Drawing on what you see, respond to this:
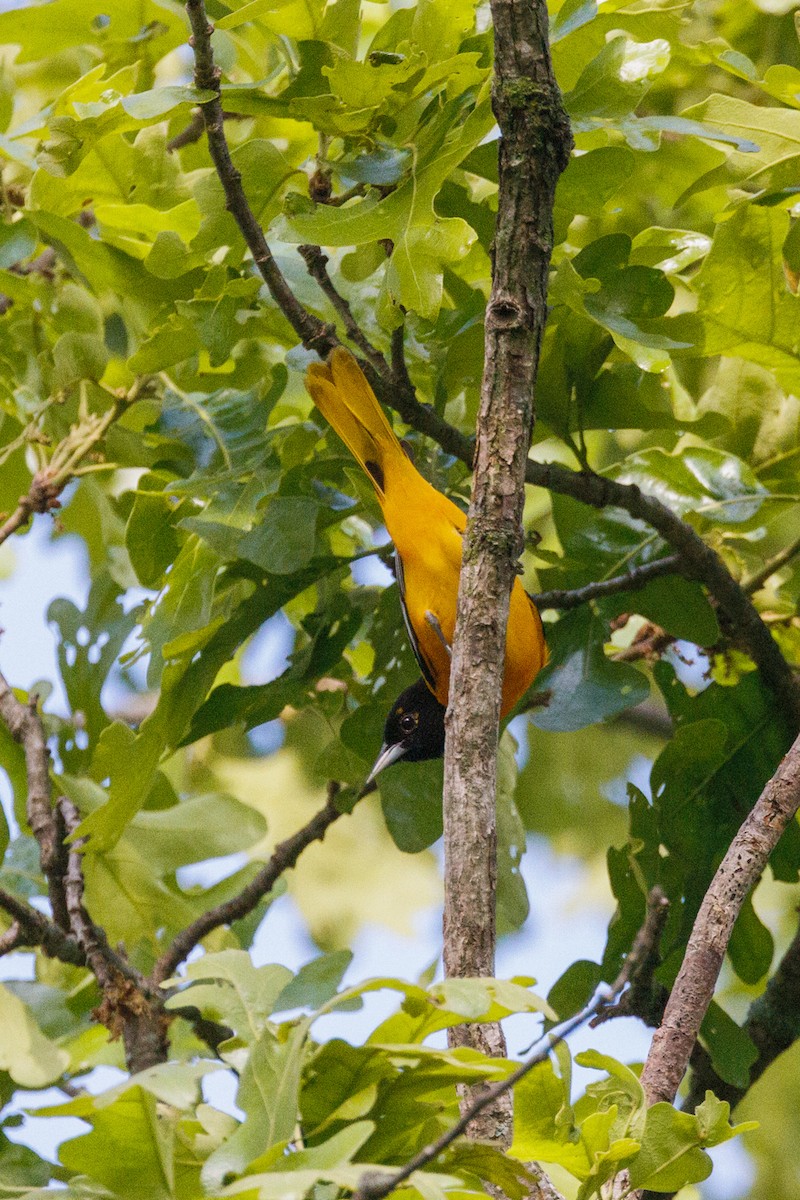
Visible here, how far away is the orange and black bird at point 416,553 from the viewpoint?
109 inches

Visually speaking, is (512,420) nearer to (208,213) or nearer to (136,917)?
(208,213)

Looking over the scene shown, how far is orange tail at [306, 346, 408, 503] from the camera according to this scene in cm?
267

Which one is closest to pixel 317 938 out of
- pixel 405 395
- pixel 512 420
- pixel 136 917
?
pixel 136 917

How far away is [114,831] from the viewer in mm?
2705

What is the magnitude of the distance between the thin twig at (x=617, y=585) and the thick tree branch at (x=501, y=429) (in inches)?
37.9

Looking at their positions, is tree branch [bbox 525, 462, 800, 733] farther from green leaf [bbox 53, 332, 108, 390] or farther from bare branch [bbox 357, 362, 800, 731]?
green leaf [bbox 53, 332, 108, 390]

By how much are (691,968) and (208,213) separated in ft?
5.42

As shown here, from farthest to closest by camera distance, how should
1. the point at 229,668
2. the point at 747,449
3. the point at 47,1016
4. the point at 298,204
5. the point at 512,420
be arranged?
the point at 229,668 < the point at 47,1016 < the point at 747,449 < the point at 298,204 < the point at 512,420

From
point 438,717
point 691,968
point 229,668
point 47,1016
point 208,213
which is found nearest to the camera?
point 691,968

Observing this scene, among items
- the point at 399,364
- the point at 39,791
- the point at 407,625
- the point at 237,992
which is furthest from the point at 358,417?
the point at 237,992

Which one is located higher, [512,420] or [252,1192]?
[512,420]

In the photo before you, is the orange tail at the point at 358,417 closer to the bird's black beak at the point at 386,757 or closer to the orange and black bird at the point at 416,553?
the orange and black bird at the point at 416,553

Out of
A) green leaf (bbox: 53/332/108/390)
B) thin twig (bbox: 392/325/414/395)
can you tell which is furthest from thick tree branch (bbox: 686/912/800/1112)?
green leaf (bbox: 53/332/108/390)

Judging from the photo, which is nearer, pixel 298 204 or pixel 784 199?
pixel 298 204
